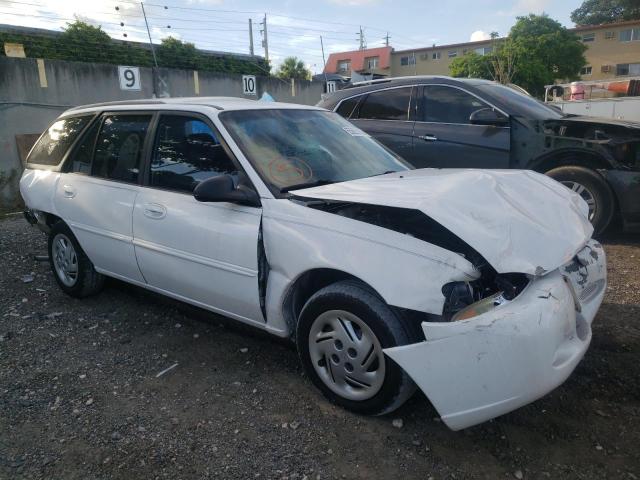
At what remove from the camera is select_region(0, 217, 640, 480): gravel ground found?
242cm

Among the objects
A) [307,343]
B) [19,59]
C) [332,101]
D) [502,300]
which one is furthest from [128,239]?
[19,59]

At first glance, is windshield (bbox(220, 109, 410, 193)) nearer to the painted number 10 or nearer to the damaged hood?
the damaged hood

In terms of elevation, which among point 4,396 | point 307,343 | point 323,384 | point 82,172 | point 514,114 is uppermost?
point 514,114

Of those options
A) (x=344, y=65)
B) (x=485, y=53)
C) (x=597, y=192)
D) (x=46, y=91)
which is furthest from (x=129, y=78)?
(x=344, y=65)

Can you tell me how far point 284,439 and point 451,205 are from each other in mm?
1468

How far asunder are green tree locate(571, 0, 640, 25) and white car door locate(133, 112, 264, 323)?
237ft

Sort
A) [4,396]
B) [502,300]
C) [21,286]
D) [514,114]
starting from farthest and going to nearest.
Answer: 1. [514,114]
2. [21,286]
3. [4,396]
4. [502,300]

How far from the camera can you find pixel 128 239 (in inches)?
149

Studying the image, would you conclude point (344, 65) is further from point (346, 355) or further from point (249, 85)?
point (346, 355)

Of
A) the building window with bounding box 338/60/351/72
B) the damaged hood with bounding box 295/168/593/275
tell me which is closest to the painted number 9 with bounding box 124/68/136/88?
the damaged hood with bounding box 295/168/593/275

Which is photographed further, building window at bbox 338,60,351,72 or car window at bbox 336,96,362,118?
building window at bbox 338,60,351,72

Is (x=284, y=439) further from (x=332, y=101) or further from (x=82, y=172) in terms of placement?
(x=332, y=101)

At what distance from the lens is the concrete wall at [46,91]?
1037cm

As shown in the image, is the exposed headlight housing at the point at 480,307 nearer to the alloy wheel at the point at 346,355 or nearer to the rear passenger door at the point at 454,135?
the alloy wheel at the point at 346,355
